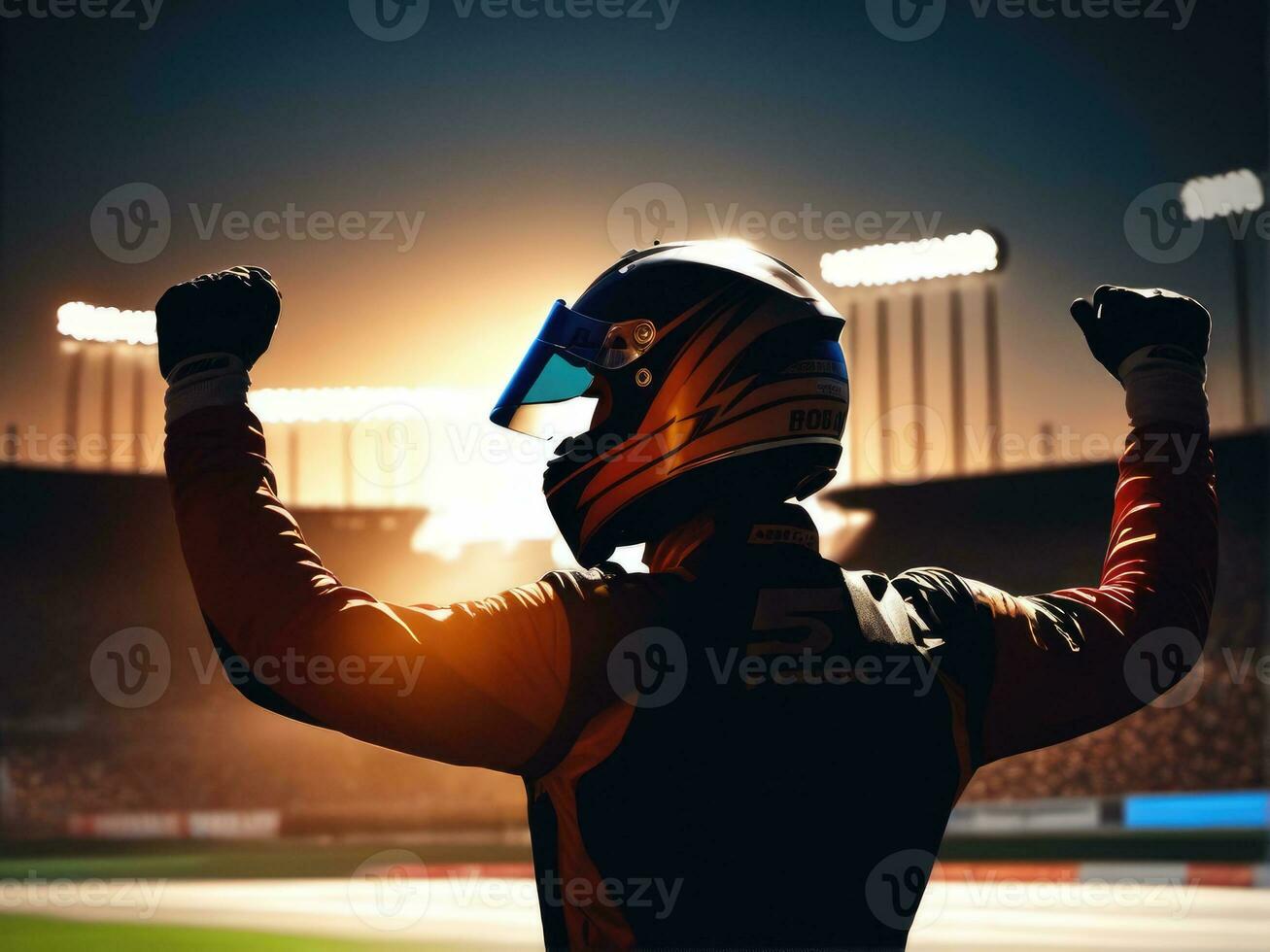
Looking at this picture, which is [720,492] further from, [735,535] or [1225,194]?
[1225,194]

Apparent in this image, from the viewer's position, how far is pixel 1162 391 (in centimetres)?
211

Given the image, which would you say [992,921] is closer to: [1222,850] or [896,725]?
[1222,850]

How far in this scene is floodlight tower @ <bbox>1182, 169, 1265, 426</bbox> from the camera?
1035 inches

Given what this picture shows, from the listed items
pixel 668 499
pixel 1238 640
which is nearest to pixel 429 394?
pixel 1238 640

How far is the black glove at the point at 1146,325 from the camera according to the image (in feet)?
7.03

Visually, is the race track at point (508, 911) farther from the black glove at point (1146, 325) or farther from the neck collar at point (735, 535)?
the neck collar at point (735, 535)

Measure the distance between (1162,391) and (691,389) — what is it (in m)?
0.82

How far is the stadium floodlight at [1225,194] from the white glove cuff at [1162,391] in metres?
27.2

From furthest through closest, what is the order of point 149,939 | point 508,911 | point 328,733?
point 328,733 < point 508,911 < point 149,939

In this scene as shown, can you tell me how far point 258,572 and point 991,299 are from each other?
101 feet

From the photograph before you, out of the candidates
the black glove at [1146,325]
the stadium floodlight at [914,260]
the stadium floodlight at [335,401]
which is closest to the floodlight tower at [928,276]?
the stadium floodlight at [914,260]

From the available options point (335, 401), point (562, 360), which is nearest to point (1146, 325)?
point (562, 360)

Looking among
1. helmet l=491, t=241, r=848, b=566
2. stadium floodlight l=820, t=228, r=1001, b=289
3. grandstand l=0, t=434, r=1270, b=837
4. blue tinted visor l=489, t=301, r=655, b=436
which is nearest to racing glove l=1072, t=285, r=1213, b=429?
helmet l=491, t=241, r=848, b=566

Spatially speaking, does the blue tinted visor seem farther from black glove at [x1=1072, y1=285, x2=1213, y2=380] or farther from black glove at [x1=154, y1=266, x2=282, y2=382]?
black glove at [x1=1072, y1=285, x2=1213, y2=380]
